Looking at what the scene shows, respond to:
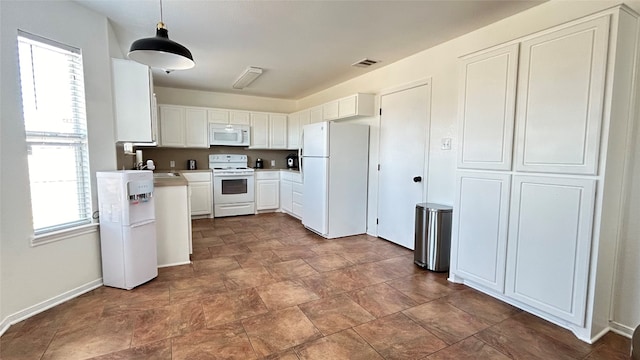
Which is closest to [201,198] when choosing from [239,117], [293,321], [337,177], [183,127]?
[183,127]

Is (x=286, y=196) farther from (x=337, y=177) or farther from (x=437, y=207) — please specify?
(x=437, y=207)

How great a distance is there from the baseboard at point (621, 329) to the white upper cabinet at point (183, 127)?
6.02 metres

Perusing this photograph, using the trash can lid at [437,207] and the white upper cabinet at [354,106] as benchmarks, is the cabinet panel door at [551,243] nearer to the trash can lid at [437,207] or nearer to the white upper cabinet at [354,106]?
the trash can lid at [437,207]

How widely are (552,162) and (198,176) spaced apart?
5.28 metres

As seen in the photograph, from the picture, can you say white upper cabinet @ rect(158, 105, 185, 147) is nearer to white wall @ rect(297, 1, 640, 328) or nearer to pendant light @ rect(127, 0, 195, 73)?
white wall @ rect(297, 1, 640, 328)

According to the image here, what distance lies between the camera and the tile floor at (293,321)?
187cm

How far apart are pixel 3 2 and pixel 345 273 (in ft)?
11.5

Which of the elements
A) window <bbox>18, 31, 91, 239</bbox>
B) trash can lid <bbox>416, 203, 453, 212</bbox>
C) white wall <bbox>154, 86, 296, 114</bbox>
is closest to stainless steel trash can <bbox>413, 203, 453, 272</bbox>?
trash can lid <bbox>416, 203, 453, 212</bbox>

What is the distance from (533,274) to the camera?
2.26 meters

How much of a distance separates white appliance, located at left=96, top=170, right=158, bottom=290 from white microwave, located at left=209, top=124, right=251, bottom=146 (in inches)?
126

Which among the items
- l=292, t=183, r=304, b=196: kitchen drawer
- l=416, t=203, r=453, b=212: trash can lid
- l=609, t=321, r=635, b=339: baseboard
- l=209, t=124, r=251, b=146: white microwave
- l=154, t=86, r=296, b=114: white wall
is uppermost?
l=154, t=86, r=296, b=114: white wall

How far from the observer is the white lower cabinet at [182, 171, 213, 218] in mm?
5516

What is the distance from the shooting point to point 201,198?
5586 mm

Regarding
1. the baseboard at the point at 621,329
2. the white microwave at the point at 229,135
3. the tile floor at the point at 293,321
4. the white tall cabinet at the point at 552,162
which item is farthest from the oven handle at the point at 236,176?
the baseboard at the point at 621,329
